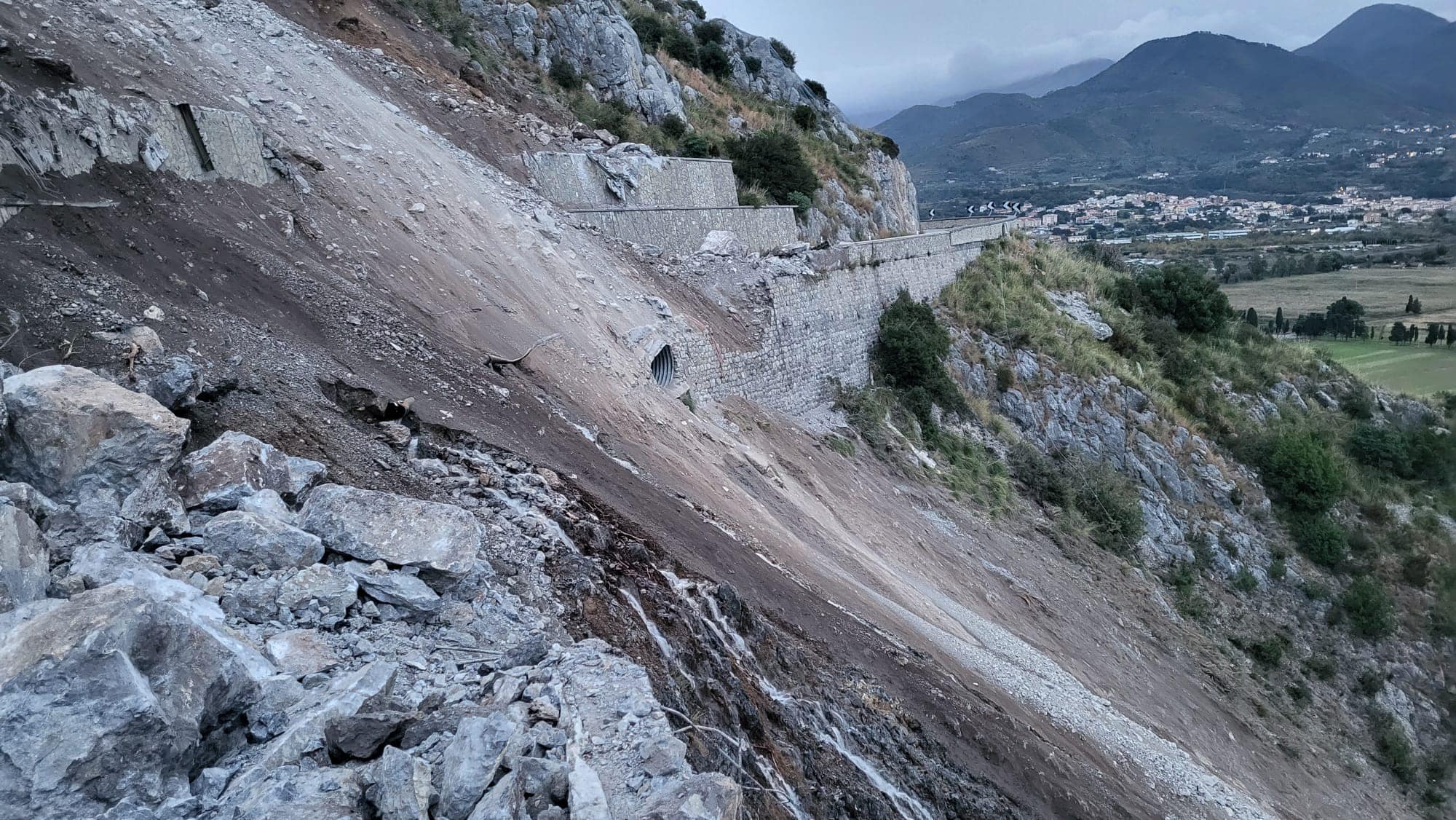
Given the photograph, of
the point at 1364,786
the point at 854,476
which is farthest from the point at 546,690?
the point at 1364,786

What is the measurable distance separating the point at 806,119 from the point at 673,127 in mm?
10824

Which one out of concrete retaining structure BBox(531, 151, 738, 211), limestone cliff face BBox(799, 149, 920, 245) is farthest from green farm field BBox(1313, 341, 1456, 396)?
concrete retaining structure BBox(531, 151, 738, 211)

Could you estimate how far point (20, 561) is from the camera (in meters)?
4.14

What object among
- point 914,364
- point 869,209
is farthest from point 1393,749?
point 869,209

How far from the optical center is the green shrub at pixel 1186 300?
31.2 metres

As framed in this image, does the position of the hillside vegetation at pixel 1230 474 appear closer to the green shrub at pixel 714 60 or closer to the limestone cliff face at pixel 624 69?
the limestone cliff face at pixel 624 69

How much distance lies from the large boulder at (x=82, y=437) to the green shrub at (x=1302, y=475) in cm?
2904

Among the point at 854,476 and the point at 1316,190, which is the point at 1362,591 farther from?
the point at 1316,190

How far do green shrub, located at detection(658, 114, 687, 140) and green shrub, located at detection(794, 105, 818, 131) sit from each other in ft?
32.2

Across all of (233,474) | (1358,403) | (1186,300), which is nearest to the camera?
(233,474)

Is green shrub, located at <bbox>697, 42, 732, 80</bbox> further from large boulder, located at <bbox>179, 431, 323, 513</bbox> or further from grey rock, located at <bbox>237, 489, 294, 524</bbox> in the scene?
grey rock, located at <bbox>237, 489, 294, 524</bbox>

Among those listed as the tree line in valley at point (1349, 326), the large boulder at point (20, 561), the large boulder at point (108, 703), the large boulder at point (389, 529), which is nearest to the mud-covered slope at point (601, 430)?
the large boulder at point (389, 529)

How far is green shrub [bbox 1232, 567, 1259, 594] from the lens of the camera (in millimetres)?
21859

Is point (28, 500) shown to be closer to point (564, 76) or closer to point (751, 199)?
point (751, 199)
